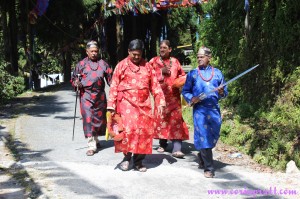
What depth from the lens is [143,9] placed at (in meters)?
15.0

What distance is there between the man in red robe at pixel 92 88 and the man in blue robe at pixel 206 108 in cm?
181

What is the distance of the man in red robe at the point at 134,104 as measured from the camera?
5.80 metres

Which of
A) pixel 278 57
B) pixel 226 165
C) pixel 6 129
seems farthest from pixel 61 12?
pixel 226 165

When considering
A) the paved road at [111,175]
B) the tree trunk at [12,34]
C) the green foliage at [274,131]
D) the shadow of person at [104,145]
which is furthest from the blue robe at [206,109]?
the tree trunk at [12,34]

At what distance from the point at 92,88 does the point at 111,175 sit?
1.80 m

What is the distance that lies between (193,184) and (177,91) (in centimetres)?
205

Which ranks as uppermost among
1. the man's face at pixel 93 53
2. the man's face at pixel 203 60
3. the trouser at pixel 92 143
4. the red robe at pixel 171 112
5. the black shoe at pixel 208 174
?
the man's face at pixel 93 53

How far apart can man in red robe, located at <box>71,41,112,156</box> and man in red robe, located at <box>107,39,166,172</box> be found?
1049mm

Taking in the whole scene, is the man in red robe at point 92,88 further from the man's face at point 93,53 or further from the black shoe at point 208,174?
the black shoe at point 208,174

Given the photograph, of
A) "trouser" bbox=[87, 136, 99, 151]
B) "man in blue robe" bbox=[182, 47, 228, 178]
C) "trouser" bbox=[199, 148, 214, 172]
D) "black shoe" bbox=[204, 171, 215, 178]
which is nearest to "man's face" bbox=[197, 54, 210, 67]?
"man in blue robe" bbox=[182, 47, 228, 178]

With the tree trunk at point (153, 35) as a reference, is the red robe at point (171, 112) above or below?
below

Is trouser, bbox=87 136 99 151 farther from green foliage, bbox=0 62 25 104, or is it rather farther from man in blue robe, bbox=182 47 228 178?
green foliage, bbox=0 62 25 104

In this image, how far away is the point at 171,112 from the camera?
274 inches

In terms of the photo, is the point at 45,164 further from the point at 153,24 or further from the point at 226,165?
the point at 153,24
